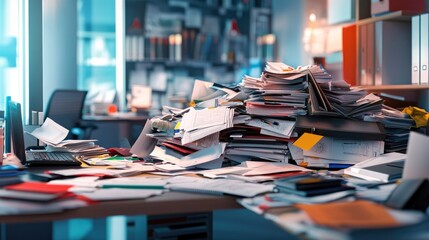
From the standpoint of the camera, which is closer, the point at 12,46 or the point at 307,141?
the point at 307,141

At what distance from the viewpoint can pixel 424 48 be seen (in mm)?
3547

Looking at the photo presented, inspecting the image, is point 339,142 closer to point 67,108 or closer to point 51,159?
point 51,159

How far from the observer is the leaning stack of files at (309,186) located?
134 cm

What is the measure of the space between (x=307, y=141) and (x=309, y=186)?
512mm

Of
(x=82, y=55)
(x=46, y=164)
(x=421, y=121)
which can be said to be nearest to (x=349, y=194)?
(x=421, y=121)

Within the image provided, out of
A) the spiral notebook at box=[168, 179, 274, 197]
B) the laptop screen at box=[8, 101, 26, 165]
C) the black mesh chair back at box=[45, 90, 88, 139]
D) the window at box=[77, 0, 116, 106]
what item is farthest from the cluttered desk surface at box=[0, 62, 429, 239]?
the window at box=[77, 0, 116, 106]

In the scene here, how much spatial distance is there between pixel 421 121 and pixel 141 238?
1.20m

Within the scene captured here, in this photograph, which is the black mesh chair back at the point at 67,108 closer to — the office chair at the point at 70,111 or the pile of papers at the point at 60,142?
the office chair at the point at 70,111

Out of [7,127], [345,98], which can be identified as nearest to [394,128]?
[345,98]

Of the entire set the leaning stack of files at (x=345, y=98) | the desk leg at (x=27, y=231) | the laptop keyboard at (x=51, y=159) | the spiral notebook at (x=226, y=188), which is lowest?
the desk leg at (x=27, y=231)

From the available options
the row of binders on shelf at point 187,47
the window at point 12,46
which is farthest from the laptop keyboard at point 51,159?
the row of binders on shelf at point 187,47

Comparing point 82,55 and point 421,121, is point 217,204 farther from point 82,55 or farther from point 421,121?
point 82,55

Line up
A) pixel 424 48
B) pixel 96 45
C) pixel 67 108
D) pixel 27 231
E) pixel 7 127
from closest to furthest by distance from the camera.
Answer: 1. pixel 27 231
2. pixel 7 127
3. pixel 424 48
4. pixel 67 108
5. pixel 96 45

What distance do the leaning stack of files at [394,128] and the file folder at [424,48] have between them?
168cm
